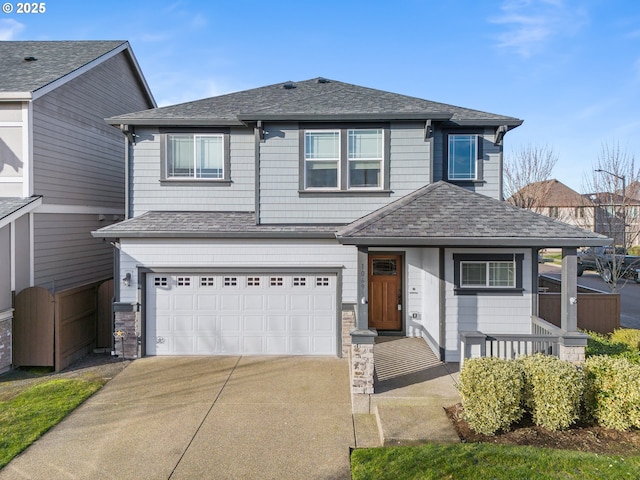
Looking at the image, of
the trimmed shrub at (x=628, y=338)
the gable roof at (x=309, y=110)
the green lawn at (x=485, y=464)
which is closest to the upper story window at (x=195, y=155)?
the gable roof at (x=309, y=110)

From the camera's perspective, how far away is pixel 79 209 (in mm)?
10508

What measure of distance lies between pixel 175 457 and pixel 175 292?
4476mm

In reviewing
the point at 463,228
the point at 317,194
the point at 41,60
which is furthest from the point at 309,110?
the point at 41,60

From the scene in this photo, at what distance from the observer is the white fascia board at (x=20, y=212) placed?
7.85 m

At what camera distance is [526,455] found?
4648 mm

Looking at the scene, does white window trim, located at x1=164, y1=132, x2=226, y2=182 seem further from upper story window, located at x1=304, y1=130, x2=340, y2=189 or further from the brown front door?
the brown front door

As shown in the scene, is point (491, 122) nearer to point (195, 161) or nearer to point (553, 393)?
point (553, 393)

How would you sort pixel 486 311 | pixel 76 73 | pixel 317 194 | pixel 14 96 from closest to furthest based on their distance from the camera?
pixel 486 311
pixel 14 96
pixel 317 194
pixel 76 73

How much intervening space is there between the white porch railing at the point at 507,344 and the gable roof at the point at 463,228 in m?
1.60

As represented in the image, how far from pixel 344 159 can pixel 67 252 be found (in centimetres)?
775

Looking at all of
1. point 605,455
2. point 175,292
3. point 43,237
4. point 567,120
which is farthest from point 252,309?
point 567,120

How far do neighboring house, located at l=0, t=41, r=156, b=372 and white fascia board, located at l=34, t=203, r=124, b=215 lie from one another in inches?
1.0

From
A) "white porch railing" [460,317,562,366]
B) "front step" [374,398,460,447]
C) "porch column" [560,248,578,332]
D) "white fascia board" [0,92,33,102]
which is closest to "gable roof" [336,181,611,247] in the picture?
"porch column" [560,248,578,332]

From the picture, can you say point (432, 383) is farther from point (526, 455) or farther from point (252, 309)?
point (252, 309)
